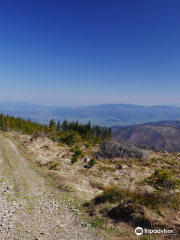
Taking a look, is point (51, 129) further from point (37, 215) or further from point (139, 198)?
point (139, 198)

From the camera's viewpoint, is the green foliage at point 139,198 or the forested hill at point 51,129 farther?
the forested hill at point 51,129

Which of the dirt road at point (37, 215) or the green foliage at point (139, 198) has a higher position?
the green foliage at point (139, 198)

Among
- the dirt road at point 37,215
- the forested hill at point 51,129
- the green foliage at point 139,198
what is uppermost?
the green foliage at point 139,198

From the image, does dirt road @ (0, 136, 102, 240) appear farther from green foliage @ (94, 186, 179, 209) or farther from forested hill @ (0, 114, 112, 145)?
forested hill @ (0, 114, 112, 145)

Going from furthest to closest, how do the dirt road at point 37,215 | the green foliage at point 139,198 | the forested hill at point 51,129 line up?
the forested hill at point 51,129 < the green foliage at point 139,198 < the dirt road at point 37,215

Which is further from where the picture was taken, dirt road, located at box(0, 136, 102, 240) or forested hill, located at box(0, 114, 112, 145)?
forested hill, located at box(0, 114, 112, 145)

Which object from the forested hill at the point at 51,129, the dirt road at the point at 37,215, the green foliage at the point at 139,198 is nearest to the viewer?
the dirt road at the point at 37,215

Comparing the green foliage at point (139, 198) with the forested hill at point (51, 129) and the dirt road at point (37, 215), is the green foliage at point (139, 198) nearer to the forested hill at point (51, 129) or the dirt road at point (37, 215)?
the dirt road at point (37, 215)

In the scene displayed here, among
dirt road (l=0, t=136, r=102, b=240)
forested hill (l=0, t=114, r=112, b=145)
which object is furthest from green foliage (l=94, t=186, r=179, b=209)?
forested hill (l=0, t=114, r=112, b=145)

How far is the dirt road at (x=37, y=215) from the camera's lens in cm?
538

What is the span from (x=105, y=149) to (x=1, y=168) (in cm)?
1834

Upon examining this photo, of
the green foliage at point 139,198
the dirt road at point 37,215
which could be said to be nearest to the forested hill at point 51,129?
the dirt road at point 37,215

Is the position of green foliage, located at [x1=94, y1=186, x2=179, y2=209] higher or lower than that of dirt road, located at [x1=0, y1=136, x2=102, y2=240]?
higher

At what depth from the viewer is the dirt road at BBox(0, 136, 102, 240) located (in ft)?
17.6
